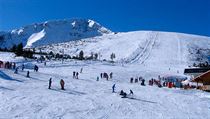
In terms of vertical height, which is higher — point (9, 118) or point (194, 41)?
point (194, 41)

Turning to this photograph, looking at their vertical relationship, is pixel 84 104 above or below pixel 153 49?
below

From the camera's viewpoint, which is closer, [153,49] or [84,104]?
[84,104]

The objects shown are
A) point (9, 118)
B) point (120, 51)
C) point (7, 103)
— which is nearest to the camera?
point (9, 118)

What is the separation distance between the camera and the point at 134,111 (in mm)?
24547

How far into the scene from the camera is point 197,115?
25.3m

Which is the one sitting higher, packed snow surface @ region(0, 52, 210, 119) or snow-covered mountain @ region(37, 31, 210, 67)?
snow-covered mountain @ region(37, 31, 210, 67)

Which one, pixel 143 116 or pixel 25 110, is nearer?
pixel 25 110

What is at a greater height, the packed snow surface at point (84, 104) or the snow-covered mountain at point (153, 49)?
the snow-covered mountain at point (153, 49)

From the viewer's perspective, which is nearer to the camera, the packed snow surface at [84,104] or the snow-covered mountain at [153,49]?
the packed snow surface at [84,104]

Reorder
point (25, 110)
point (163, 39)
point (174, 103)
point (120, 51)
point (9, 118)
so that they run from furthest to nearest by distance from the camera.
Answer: point (163, 39), point (120, 51), point (174, 103), point (25, 110), point (9, 118)

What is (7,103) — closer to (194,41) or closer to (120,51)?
(120,51)

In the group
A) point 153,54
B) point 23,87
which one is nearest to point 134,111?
point 23,87

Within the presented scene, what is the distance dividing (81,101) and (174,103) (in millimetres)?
7893

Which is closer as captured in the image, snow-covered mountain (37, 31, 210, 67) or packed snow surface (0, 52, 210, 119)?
packed snow surface (0, 52, 210, 119)
